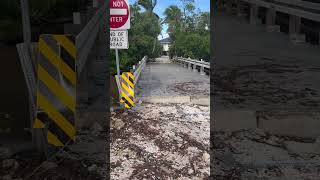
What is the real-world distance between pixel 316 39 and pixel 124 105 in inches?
348

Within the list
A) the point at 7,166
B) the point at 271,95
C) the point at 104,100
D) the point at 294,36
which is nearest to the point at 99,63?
the point at 104,100

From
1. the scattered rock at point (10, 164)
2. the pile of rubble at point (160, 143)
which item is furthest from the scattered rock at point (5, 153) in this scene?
the pile of rubble at point (160, 143)

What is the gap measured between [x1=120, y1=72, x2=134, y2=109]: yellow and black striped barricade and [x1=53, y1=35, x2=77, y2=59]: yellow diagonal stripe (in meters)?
3.22

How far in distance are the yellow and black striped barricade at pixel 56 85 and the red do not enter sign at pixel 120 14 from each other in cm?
354

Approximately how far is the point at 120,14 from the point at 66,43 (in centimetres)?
375

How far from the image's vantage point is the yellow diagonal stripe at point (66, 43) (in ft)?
12.4

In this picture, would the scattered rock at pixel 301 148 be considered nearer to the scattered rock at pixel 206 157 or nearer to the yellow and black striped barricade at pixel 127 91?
the scattered rock at pixel 206 157

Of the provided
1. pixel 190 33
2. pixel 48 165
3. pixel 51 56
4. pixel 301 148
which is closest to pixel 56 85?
pixel 51 56

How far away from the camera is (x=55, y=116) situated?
12.3ft

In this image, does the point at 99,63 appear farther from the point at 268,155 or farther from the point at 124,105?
the point at 268,155

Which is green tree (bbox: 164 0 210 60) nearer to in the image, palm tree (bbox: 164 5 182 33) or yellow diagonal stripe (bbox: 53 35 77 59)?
palm tree (bbox: 164 5 182 33)

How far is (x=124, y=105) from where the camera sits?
717 centimetres

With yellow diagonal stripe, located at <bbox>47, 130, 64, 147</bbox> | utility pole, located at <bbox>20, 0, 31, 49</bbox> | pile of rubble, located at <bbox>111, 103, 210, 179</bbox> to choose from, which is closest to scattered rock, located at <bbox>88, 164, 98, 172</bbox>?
pile of rubble, located at <bbox>111, 103, 210, 179</bbox>

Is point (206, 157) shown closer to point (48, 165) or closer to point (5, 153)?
point (48, 165)
